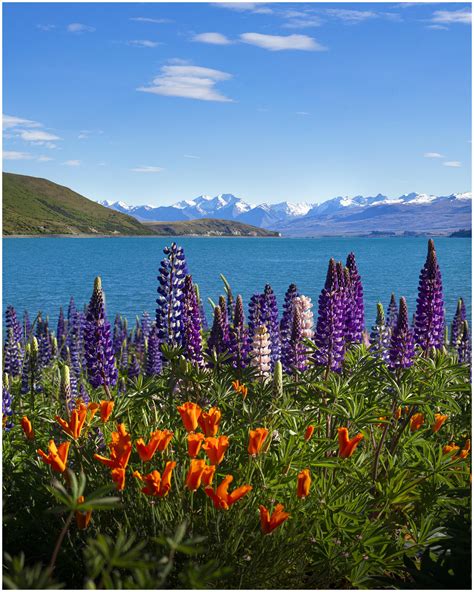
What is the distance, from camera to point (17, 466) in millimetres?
5477

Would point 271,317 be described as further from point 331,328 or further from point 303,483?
point 303,483

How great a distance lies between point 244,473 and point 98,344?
7.06 ft

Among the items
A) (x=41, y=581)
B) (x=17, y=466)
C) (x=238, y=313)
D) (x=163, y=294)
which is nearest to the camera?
(x=41, y=581)

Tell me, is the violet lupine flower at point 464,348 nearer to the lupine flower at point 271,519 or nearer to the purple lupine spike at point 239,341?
the purple lupine spike at point 239,341

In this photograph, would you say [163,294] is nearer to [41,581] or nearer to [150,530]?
[150,530]

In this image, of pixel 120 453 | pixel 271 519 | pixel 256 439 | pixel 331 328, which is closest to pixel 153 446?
pixel 120 453

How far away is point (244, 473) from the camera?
4379mm

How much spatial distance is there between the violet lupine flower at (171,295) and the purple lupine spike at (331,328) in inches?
50.2

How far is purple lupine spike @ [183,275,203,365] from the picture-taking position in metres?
5.89

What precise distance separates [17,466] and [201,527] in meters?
2.14

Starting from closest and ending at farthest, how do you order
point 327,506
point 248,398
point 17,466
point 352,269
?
point 327,506
point 17,466
point 248,398
point 352,269

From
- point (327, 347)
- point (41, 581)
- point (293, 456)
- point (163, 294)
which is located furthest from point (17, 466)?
point (41, 581)

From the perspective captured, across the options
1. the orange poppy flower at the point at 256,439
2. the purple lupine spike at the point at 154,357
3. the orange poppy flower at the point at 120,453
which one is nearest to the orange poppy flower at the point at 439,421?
the orange poppy flower at the point at 256,439

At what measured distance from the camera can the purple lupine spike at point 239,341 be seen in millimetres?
6777
